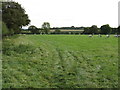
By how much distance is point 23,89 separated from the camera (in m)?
7.96

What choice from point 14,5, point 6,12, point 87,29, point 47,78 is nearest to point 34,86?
point 47,78

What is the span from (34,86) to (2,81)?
4.94 feet

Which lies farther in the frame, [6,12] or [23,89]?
[6,12]

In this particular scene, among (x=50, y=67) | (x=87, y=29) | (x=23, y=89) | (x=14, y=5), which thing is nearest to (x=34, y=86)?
(x=23, y=89)

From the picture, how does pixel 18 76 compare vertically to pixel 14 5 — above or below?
below

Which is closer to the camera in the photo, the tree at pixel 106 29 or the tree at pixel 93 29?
the tree at pixel 106 29

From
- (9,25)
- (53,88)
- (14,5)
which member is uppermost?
(14,5)

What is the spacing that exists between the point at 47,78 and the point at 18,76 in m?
1.36

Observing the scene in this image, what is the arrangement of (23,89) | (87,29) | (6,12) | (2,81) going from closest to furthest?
(23,89), (2,81), (6,12), (87,29)

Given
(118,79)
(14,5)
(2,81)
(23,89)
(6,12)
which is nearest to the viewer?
(23,89)

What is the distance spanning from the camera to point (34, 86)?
27.0ft

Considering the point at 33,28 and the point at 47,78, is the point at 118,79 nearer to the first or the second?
the point at 47,78

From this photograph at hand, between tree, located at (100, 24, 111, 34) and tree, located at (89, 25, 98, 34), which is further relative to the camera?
tree, located at (89, 25, 98, 34)

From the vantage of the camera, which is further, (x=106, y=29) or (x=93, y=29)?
(x=93, y=29)
